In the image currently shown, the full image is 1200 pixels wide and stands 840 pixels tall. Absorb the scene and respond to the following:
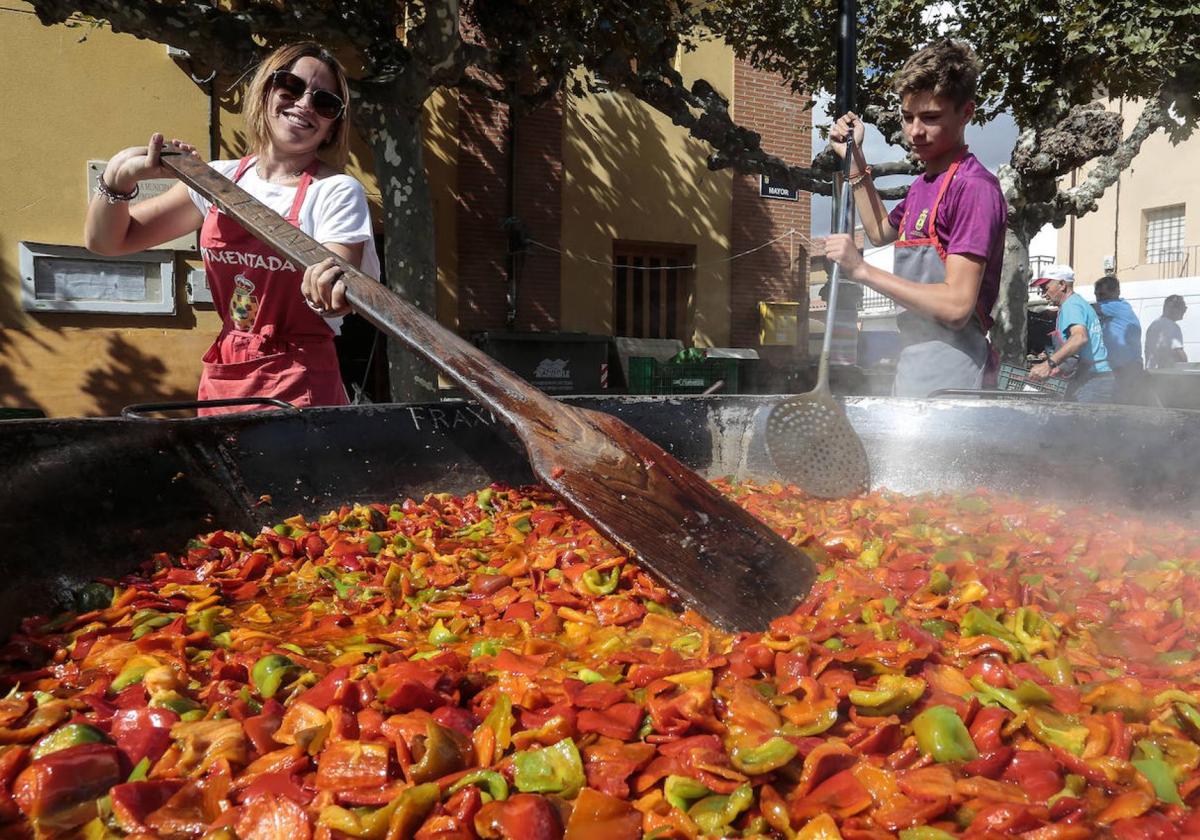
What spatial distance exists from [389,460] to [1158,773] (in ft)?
7.07

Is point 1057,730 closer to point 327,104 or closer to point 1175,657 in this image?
point 1175,657

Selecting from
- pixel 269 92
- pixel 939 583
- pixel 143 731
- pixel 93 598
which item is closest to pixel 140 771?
pixel 143 731

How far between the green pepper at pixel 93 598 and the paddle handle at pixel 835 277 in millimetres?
2393

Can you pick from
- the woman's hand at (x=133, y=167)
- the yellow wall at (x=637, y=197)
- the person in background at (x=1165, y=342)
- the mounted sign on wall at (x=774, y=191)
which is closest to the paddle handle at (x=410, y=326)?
the woman's hand at (x=133, y=167)

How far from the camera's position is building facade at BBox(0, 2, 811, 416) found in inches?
354

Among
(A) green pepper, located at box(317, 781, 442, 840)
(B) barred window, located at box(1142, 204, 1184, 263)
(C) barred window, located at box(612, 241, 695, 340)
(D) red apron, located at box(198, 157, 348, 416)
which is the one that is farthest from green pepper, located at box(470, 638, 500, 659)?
(B) barred window, located at box(1142, 204, 1184, 263)

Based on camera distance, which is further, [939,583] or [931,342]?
[931,342]

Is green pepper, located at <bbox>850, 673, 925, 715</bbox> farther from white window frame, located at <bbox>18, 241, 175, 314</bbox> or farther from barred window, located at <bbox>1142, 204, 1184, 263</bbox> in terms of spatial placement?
barred window, located at <bbox>1142, 204, 1184, 263</bbox>

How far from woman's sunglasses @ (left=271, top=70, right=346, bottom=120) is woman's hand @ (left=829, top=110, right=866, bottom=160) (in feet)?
6.84

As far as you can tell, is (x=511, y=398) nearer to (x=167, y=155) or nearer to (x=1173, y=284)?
(x=167, y=155)

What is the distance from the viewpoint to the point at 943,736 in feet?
4.27

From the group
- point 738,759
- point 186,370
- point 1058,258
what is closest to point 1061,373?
point 738,759

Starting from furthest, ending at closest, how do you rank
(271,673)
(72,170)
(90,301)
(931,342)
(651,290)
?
(651,290) < (90,301) < (72,170) < (931,342) < (271,673)

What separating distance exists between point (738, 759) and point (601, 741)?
0.23m
